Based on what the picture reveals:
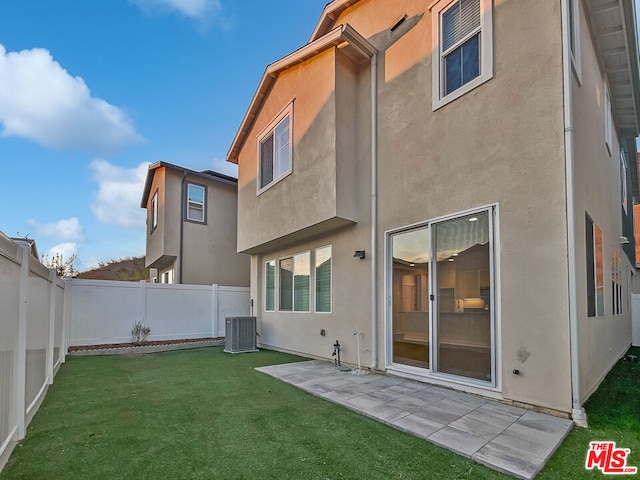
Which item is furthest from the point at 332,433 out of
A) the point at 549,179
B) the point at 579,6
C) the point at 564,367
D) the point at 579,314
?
the point at 579,6

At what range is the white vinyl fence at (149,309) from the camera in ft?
29.8

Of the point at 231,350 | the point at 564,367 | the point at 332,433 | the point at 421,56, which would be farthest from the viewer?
the point at 231,350

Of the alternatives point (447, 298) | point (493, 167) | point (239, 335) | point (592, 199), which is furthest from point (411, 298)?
point (239, 335)

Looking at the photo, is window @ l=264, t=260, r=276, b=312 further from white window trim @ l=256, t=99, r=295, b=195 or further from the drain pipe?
the drain pipe

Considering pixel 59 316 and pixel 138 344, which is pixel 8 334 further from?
pixel 138 344

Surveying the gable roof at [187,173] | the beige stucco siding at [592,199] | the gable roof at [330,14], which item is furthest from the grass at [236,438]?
the gable roof at [187,173]

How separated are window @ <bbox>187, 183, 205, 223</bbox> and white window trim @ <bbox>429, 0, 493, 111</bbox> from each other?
34.7 feet

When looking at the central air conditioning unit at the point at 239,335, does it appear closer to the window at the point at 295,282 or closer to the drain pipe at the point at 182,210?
the window at the point at 295,282

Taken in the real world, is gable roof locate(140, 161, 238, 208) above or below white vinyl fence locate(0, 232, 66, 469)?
above

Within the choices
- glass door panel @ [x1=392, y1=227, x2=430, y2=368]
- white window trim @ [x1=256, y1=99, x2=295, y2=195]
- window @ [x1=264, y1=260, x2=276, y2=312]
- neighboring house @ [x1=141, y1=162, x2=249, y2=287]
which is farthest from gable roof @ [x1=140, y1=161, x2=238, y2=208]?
glass door panel @ [x1=392, y1=227, x2=430, y2=368]

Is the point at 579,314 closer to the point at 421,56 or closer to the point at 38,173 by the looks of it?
the point at 421,56

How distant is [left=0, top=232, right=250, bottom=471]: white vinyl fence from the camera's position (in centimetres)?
287

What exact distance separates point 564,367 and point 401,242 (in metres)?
2.80

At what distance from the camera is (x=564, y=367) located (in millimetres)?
3715
